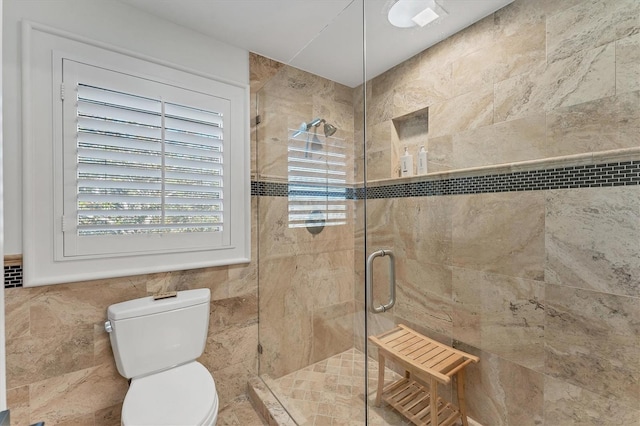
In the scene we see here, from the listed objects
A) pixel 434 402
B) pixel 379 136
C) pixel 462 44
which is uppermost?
pixel 462 44

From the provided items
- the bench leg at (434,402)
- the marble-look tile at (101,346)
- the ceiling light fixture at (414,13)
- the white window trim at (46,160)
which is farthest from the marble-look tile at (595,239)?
the marble-look tile at (101,346)

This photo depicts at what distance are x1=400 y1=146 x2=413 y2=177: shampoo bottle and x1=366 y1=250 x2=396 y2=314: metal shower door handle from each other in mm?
451

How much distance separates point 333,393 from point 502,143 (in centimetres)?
163

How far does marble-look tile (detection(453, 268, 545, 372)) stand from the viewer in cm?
143

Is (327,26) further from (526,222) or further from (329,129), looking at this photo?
(526,222)

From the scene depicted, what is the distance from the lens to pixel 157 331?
157 cm

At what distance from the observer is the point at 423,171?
170 centimetres

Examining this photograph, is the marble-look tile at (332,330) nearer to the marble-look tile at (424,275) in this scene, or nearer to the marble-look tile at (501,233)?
the marble-look tile at (424,275)

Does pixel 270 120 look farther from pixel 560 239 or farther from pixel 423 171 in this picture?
pixel 560 239

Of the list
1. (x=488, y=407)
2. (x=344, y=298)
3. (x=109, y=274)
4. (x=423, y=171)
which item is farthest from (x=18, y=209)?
(x=488, y=407)

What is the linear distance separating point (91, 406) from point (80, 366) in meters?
0.22

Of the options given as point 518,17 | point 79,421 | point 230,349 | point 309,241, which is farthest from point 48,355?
point 518,17

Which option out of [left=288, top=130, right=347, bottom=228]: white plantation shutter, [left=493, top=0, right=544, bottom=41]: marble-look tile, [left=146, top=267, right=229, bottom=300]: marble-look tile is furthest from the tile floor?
[left=493, top=0, right=544, bottom=41]: marble-look tile

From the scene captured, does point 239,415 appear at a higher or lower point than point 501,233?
lower
